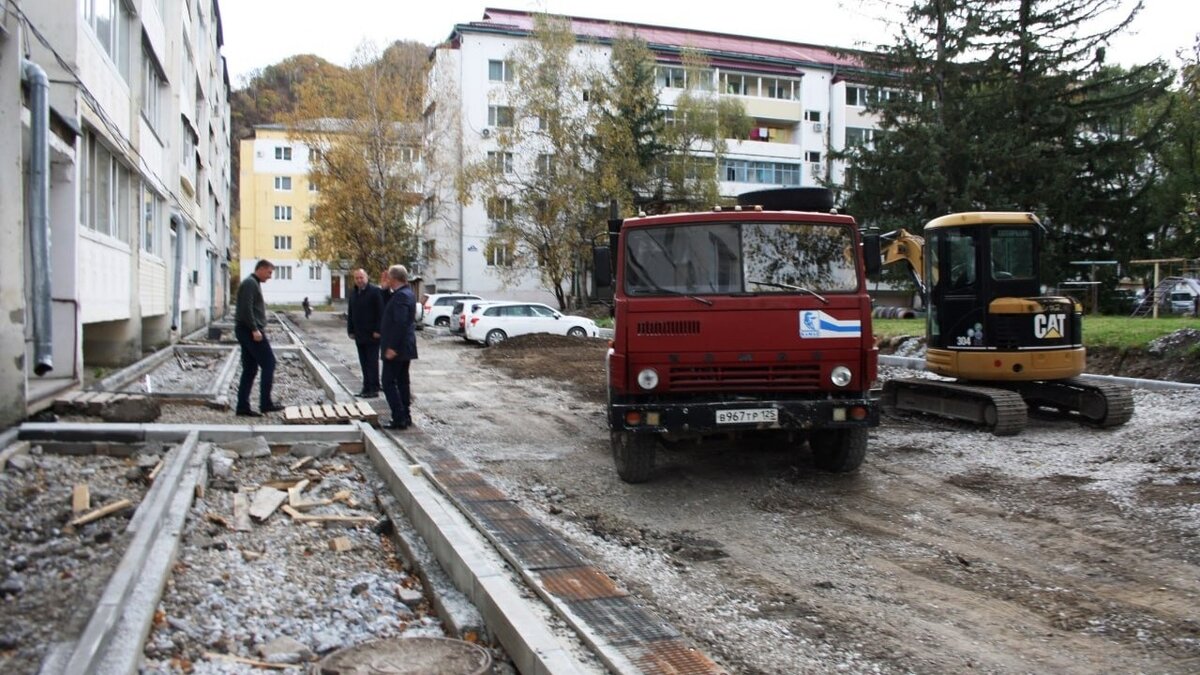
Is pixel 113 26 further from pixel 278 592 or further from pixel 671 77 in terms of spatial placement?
pixel 671 77

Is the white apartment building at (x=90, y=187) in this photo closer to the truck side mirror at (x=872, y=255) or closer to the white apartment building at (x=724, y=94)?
the truck side mirror at (x=872, y=255)

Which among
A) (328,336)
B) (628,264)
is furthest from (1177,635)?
(328,336)

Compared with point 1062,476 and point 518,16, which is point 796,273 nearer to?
point 1062,476

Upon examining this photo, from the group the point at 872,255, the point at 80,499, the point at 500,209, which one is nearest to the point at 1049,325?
the point at 872,255

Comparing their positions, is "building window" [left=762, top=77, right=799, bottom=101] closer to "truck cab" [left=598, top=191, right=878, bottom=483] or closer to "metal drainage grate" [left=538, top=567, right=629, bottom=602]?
"truck cab" [left=598, top=191, right=878, bottom=483]

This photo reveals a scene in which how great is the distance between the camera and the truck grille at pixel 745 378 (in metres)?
7.90

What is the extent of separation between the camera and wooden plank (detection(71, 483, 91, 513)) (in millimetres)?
5906

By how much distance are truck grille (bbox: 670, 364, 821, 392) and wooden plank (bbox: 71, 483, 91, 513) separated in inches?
173

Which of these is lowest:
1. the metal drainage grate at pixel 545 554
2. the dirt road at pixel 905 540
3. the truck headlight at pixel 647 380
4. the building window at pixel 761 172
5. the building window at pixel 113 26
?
the dirt road at pixel 905 540

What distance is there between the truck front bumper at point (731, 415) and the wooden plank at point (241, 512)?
298 cm

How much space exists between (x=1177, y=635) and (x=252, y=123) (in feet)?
291

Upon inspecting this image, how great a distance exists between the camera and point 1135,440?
10.5m

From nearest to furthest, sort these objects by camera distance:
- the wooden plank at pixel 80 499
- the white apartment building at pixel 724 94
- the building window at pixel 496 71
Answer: the wooden plank at pixel 80 499 < the white apartment building at pixel 724 94 < the building window at pixel 496 71

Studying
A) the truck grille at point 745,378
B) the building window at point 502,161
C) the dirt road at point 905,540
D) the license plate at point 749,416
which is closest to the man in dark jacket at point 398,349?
the dirt road at point 905,540
